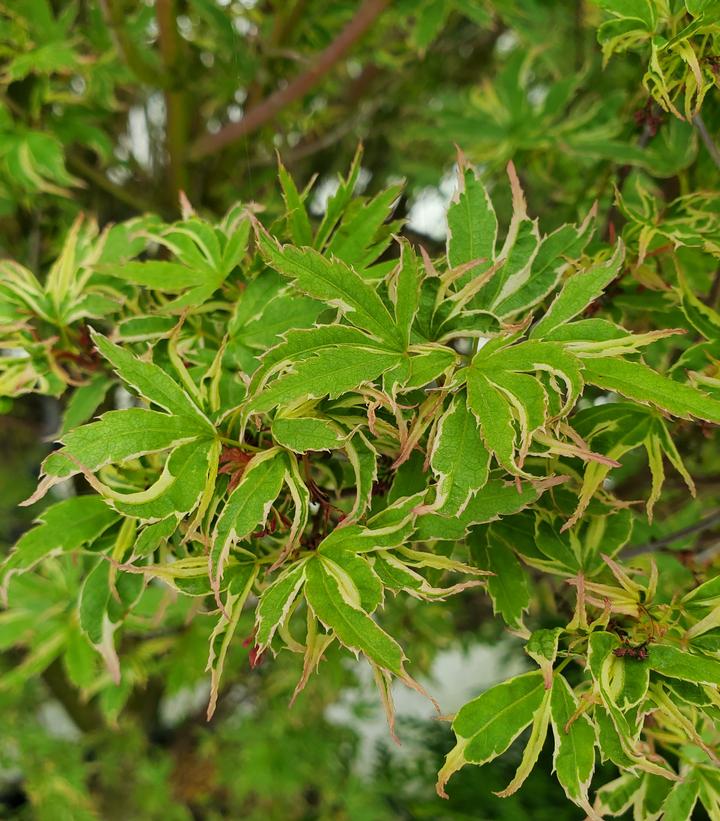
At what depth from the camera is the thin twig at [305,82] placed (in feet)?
2.02

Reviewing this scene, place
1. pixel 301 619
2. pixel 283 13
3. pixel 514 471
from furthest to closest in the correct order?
pixel 301 619 → pixel 283 13 → pixel 514 471

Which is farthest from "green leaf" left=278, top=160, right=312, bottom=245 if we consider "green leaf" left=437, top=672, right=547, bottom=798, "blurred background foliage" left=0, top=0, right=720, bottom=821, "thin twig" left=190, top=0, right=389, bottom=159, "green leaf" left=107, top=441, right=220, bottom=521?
"thin twig" left=190, top=0, right=389, bottom=159

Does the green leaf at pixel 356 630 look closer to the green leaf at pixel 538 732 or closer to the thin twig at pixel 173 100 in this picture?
the green leaf at pixel 538 732

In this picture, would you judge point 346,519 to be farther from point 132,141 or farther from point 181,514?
Result: point 132,141

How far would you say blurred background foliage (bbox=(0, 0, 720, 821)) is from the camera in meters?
0.47

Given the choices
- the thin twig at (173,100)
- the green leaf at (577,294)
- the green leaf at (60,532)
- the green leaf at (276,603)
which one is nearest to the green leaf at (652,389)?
the green leaf at (577,294)

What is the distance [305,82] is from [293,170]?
0.17m

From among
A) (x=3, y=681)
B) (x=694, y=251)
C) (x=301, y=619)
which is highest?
(x=694, y=251)

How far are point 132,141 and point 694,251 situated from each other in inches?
28.8

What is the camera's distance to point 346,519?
0.29 meters

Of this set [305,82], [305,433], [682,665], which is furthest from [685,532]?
[305,82]

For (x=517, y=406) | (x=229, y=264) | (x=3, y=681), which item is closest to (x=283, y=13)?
(x=229, y=264)

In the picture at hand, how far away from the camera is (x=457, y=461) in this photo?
265 mm

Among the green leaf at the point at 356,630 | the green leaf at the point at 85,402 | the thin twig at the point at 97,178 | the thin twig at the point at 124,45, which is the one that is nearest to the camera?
the green leaf at the point at 356,630
